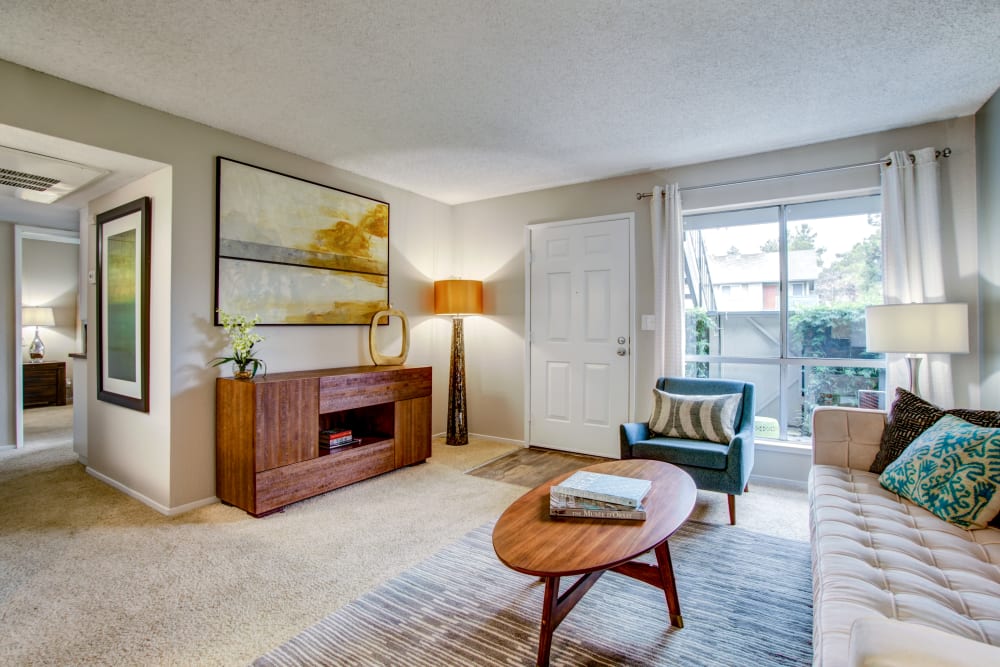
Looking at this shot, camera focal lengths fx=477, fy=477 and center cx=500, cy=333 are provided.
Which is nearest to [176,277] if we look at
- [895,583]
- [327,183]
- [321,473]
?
[327,183]

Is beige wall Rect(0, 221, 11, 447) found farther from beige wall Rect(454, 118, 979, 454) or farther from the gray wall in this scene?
the gray wall

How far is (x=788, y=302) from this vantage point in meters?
3.61

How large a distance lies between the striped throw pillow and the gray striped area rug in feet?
2.57

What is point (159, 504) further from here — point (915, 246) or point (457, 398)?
point (915, 246)

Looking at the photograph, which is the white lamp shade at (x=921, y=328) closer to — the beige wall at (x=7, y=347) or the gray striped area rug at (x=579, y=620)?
the gray striped area rug at (x=579, y=620)

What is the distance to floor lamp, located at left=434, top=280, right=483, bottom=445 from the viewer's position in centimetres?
459

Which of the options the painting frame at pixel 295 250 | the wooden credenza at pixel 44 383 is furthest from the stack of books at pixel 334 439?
the wooden credenza at pixel 44 383

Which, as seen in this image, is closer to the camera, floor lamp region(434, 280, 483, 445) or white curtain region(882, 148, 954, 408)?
white curtain region(882, 148, 954, 408)

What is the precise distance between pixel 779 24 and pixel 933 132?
1834 mm

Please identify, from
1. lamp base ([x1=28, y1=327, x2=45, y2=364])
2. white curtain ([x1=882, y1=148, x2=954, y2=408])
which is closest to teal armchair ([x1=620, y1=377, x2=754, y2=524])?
white curtain ([x1=882, y1=148, x2=954, y2=408])

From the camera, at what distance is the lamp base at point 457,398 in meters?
4.69

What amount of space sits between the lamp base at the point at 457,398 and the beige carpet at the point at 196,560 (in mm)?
992

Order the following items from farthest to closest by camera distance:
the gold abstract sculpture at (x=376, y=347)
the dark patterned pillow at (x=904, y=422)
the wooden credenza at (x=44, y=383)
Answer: the wooden credenza at (x=44, y=383)
the gold abstract sculpture at (x=376, y=347)
the dark patterned pillow at (x=904, y=422)

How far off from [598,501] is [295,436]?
209cm
